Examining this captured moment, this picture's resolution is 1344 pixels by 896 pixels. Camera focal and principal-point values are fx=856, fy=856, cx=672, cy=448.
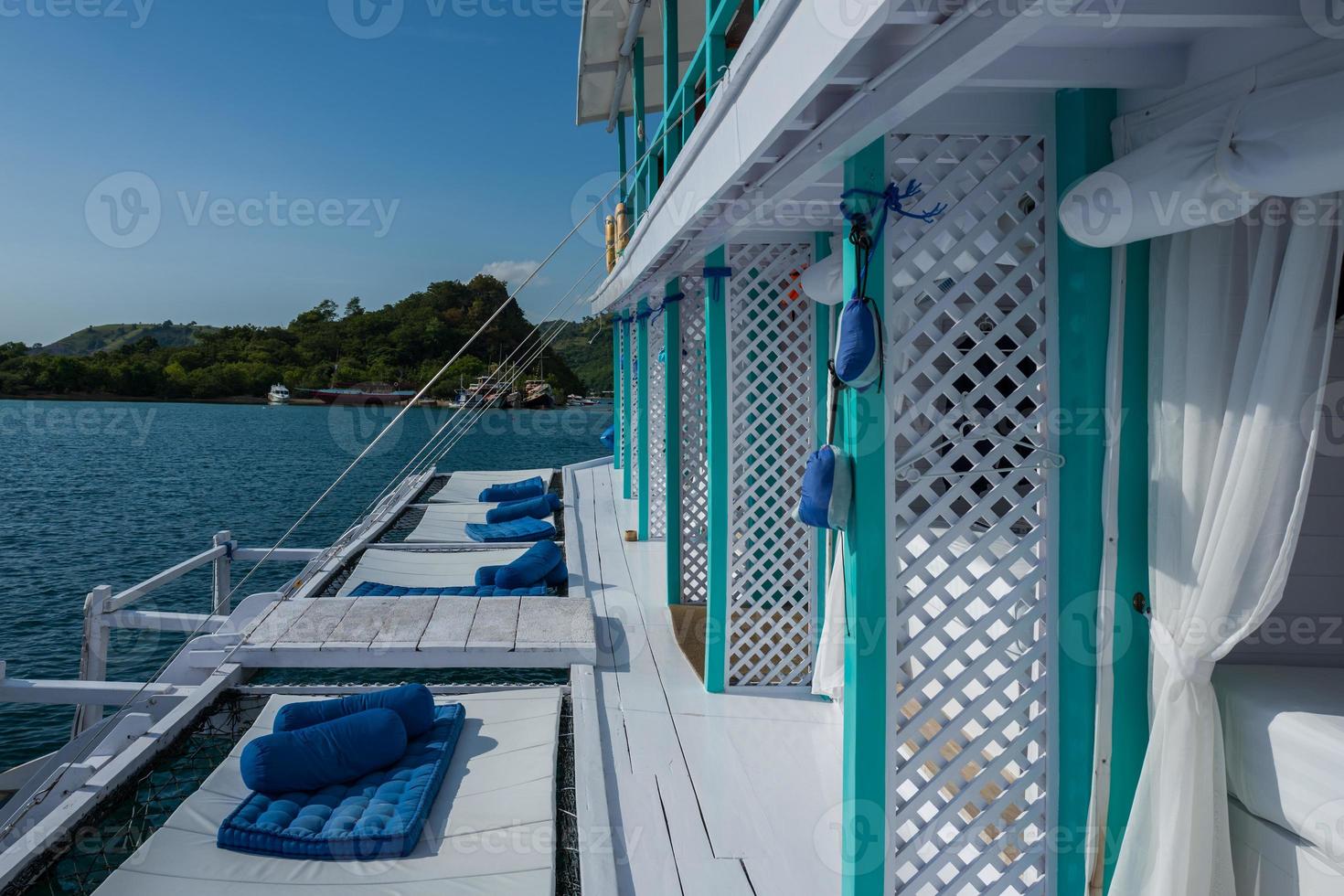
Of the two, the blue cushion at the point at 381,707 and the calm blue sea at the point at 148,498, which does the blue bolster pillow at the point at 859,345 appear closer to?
the blue cushion at the point at 381,707

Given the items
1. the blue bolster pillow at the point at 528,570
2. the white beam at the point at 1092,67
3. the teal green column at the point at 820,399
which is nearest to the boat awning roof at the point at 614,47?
the teal green column at the point at 820,399

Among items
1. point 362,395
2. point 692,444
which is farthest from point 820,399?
point 362,395

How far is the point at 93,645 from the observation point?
5.50m

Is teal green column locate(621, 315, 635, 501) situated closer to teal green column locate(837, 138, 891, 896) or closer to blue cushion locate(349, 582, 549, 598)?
blue cushion locate(349, 582, 549, 598)

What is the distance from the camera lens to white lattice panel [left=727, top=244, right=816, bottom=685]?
442 centimetres

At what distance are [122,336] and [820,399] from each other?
313 feet

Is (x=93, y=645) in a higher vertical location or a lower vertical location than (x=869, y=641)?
lower

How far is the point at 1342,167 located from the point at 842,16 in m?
0.88

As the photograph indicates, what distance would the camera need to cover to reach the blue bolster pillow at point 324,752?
131 inches

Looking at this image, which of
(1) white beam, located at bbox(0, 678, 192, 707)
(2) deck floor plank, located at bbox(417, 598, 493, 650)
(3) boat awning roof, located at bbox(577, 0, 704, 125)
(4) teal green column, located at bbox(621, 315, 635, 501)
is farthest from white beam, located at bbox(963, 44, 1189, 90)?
(4) teal green column, located at bbox(621, 315, 635, 501)

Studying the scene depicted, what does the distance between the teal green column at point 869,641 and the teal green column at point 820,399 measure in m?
2.03

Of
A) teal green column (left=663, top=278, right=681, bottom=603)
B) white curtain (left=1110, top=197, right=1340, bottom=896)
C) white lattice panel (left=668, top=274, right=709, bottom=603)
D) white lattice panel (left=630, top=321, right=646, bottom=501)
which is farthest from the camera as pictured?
white lattice panel (left=630, top=321, right=646, bottom=501)

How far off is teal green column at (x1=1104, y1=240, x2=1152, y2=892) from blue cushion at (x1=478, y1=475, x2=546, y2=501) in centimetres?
931

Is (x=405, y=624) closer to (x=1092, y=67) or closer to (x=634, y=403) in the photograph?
(x=1092, y=67)
